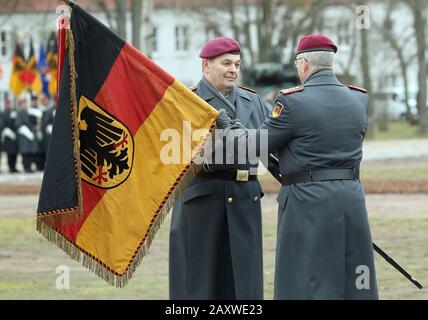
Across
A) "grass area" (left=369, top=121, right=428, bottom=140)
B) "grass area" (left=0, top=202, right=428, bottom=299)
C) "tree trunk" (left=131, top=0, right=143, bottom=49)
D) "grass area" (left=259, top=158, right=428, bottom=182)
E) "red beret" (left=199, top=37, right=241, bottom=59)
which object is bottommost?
"grass area" (left=369, top=121, right=428, bottom=140)

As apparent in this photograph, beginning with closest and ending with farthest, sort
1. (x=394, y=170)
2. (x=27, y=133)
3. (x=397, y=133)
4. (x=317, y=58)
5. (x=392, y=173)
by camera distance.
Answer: (x=317, y=58) → (x=392, y=173) → (x=394, y=170) → (x=27, y=133) → (x=397, y=133)

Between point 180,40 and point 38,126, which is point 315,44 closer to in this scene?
point 38,126

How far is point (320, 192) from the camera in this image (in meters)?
7.36

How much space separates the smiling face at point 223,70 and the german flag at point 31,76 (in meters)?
27.8

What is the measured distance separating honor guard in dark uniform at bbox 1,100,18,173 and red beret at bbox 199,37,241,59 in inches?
977

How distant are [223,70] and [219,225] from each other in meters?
1.10

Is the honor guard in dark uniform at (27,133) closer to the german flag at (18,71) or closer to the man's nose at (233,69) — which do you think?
the german flag at (18,71)

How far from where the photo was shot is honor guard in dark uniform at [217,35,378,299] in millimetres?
7320

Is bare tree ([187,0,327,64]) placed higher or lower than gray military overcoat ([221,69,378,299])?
higher

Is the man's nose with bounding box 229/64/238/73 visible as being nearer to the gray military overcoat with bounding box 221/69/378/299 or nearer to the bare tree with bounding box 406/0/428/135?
the gray military overcoat with bounding box 221/69/378/299

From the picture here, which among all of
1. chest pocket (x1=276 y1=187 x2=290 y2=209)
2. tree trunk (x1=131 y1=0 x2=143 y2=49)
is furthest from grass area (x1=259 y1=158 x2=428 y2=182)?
chest pocket (x1=276 y1=187 x2=290 y2=209)

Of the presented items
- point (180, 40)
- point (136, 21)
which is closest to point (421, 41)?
point (136, 21)

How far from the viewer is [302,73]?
24.8ft
